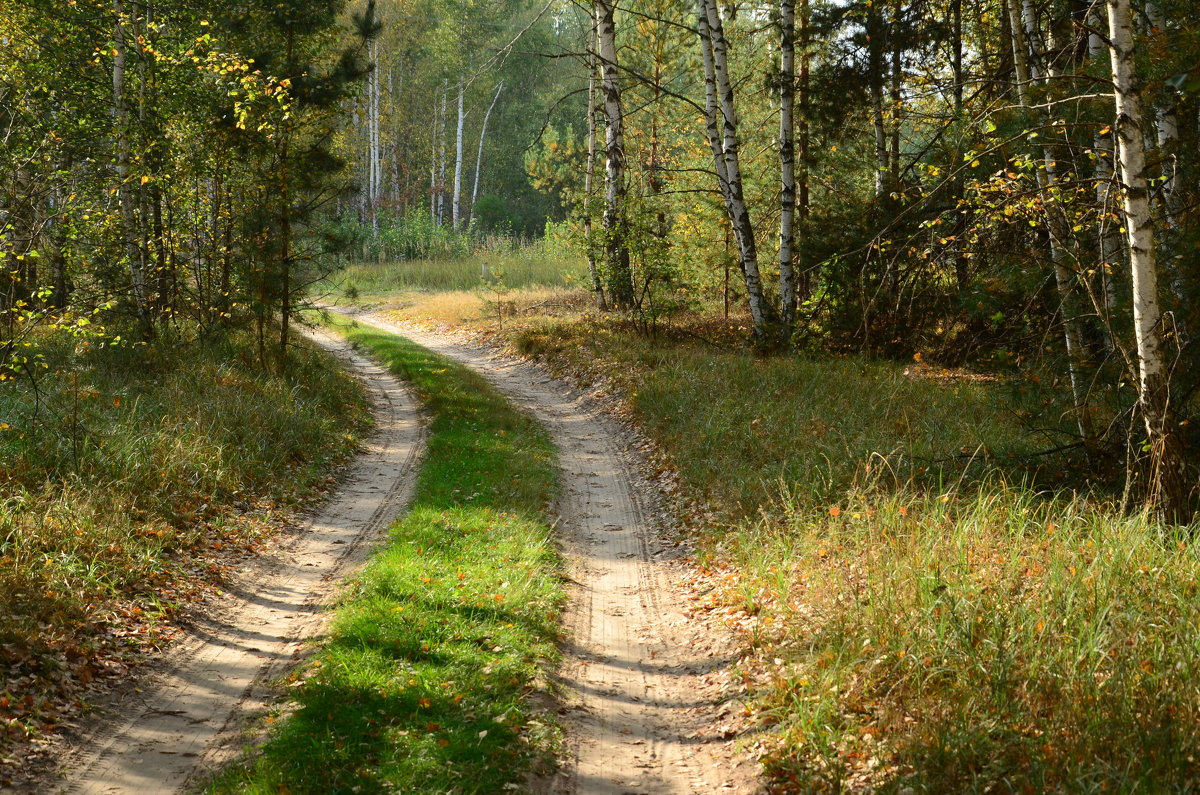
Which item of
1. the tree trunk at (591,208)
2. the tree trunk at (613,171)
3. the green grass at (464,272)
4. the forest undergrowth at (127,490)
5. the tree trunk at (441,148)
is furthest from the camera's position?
the tree trunk at (441,148)

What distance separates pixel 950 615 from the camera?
5121 mm

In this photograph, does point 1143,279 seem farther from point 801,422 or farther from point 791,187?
point 791,187

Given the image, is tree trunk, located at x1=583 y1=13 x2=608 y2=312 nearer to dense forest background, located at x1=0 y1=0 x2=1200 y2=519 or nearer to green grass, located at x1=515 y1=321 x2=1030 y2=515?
dense forest background, located at x1=0 y1=0 x2=1200 y2=519

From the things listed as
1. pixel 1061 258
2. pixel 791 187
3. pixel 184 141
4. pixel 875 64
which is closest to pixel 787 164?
pixel 791 187

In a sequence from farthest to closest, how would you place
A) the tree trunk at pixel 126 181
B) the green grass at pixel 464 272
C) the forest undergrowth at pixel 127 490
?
the green grass at pixel 464 272 → the tree trunk at pixel 126 181 → the forest undergrowth at pixel 127 490

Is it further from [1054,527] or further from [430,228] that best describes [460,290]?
[1054,527]

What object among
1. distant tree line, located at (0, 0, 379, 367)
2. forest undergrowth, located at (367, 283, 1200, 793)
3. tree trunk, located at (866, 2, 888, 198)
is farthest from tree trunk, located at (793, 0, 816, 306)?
distant tree line, located at (0, 0, 379, 367)

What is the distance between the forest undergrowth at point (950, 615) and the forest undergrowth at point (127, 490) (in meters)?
4.45

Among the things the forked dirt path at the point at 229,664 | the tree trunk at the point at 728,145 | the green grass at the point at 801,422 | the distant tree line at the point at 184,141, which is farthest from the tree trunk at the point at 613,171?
the forked dirt path at the point at 229,664

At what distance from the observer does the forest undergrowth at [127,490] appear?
582cm

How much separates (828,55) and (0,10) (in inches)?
533

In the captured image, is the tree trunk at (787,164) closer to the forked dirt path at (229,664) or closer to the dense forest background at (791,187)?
the dense forest background at (791,187)

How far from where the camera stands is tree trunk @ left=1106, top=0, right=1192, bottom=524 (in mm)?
5832

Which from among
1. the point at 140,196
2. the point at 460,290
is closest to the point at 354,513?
the point at 140,196
